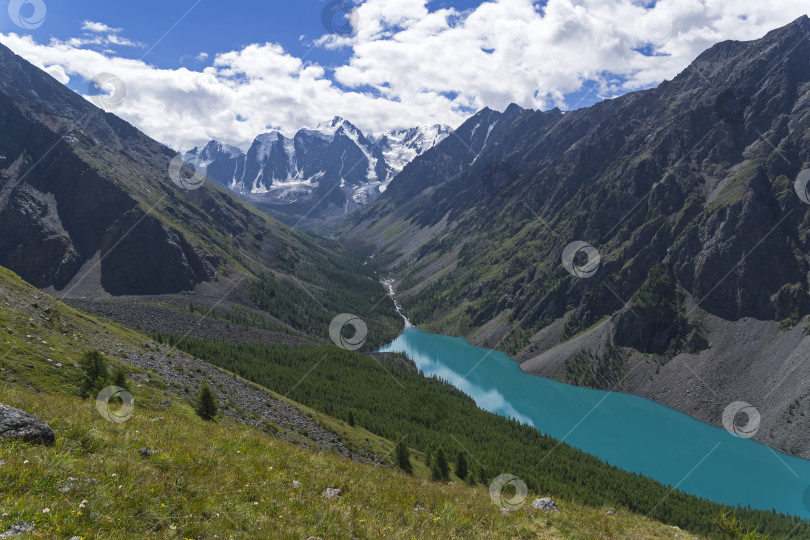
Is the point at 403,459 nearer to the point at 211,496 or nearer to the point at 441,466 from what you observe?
the point at 441,466

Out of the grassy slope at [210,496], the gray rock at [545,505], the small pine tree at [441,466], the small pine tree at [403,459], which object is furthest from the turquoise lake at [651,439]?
the grassy slope at [210,496]

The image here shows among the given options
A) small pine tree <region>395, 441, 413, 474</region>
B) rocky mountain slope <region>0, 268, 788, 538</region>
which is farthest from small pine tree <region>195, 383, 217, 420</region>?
small pine tree <region>395, 441, 413, 474</region>

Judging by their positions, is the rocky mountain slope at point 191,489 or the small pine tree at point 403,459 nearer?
the rocky mountain slope at point 191,489

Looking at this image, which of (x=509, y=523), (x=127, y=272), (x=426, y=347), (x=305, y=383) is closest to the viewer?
Answer: (x=509, y=523)

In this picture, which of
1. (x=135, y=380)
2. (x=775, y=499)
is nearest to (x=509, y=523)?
(x=135, y=380)

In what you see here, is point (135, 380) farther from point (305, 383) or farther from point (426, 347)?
point (426, 347)
